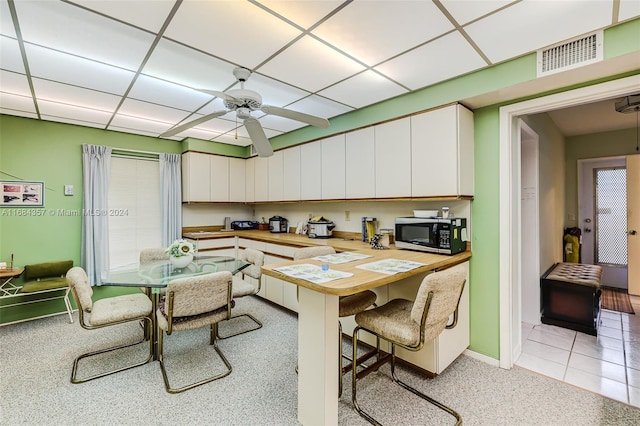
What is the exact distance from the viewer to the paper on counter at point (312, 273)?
1747 mm

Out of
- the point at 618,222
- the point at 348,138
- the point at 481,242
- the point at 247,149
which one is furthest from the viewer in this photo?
the point at 247,149

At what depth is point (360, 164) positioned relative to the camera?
11.0ft

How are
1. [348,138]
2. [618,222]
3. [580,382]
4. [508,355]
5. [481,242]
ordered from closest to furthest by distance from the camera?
1. [580,382]
2. [508,355]
3. [481,242]
4. [348,138]
5. [618,222]

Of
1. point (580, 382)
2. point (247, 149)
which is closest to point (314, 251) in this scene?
point (580, 382)

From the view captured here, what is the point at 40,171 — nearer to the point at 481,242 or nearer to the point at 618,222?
the point at 481,242

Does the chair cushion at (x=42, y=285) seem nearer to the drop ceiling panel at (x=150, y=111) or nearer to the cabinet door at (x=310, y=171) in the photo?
the drop ceiling panel at (x=150, y=111)

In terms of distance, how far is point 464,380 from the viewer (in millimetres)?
2332

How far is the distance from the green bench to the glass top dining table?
1.26 metres

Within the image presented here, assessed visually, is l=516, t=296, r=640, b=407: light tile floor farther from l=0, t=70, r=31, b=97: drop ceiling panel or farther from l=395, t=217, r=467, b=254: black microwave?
l=0, t=70, r=31, b=97: drop ceiling panel

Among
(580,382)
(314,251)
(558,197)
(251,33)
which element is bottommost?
(580,382)

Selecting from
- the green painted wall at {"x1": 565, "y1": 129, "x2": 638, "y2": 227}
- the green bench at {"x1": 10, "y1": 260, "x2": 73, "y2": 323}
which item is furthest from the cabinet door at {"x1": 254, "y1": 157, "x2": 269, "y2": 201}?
the green painted wall at {"x1": 565, "y1": 129, "x2": 638, "y2": 227}

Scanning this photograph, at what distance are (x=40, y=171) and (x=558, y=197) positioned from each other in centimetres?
749

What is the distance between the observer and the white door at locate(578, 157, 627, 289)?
4.80m

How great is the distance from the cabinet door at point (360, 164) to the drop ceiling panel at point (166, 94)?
165 centimetres
